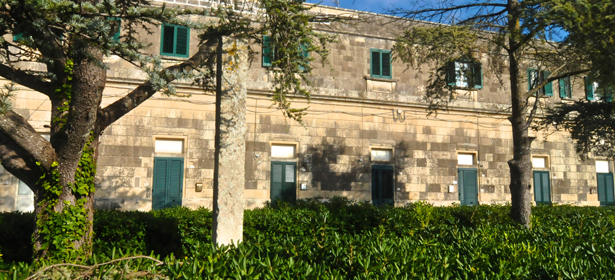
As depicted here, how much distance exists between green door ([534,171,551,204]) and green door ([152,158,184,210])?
14.8 metres

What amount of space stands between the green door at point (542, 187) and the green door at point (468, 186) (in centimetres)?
307

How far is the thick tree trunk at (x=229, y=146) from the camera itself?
630 centimetres

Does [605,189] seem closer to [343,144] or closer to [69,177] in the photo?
[343,144]

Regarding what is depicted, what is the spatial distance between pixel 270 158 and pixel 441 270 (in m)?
12.1

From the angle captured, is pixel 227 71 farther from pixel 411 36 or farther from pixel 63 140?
pixel 411 36

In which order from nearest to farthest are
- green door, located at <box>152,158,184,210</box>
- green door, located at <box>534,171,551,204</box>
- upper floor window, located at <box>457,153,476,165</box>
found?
green door, located at <box>152,158,184,210</box> → upper floor window, located at <box>457,153,476,165</box> → green door, located at <box>534,171,551,204</box>

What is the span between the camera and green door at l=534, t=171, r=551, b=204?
1934 centimetres

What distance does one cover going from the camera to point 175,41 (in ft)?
48.6

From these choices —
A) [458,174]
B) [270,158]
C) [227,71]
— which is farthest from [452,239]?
[458,174]

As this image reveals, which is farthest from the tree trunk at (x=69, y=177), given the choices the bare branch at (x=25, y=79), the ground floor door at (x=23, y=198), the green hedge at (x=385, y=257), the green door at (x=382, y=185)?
the green door at (x=382, y=185)

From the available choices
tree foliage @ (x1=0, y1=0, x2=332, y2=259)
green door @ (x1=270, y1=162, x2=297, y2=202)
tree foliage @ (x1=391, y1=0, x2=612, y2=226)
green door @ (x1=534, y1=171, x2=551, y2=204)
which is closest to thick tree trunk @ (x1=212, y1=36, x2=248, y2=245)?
tree foliage @ (x1=0, y1=0, x2=332, y2=259)

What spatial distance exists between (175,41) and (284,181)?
6.01 metres

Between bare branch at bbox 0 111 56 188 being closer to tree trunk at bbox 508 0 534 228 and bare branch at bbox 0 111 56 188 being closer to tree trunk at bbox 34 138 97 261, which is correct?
tree trunk at bbox 34 138 97 261

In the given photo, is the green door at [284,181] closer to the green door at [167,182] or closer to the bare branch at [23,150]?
the green door at [167,182]
